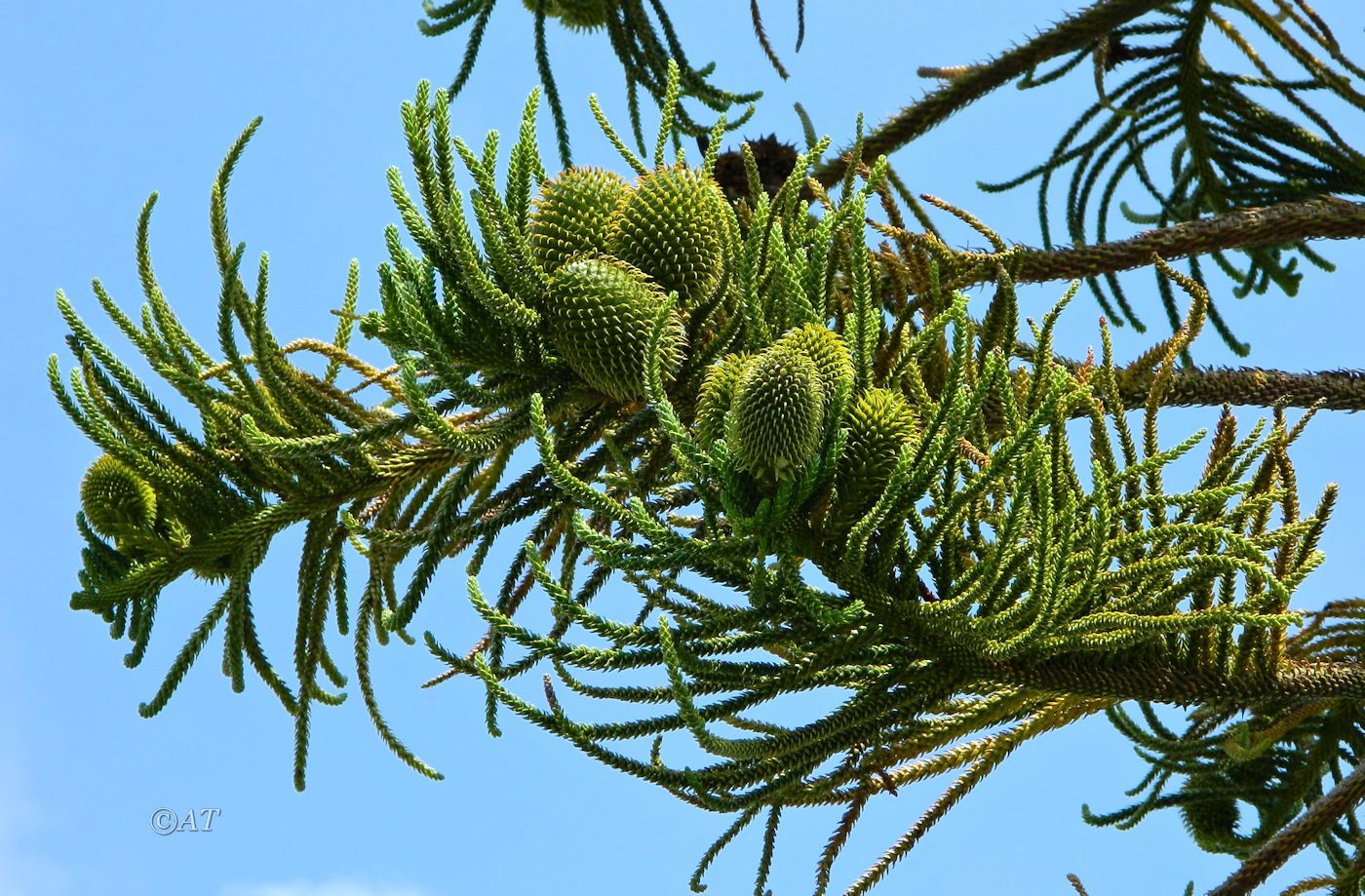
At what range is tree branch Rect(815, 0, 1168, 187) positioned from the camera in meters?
4.54

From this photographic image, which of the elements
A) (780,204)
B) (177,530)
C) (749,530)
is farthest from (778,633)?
(177,530)

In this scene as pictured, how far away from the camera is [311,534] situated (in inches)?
125

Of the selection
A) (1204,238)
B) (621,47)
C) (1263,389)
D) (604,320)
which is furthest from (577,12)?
(604,320)

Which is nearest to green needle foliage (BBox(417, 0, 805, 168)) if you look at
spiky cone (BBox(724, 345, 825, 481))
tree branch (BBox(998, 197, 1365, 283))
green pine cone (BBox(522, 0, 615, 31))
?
green pine cone (BBox(522, 0, 615, 31))

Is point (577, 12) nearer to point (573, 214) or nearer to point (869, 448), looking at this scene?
point (573, 214)

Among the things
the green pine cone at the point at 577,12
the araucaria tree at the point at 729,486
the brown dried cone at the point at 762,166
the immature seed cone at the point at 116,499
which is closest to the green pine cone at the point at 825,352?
the araucaria tree at the point at 729,486

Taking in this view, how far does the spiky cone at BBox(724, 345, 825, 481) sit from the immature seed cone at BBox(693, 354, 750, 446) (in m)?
0.14

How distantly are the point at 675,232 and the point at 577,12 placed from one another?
2.94m

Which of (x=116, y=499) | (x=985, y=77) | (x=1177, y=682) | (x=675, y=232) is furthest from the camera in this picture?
(x=985, y=77)

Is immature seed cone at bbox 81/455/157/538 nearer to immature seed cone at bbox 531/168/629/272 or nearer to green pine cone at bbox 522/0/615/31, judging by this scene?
immature seed cone at bbox 531/168/629/272

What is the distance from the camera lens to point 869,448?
229cm

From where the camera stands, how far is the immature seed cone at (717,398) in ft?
7.52

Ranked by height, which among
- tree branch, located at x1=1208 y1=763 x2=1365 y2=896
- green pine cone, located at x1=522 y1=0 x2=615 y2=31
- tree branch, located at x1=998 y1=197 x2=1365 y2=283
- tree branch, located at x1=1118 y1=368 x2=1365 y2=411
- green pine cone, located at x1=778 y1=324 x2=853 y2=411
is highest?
green pine cone, located at x1=522 y1=0 x2=615 y2=31

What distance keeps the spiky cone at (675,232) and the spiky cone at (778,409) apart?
488 millimetres
